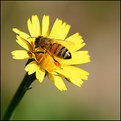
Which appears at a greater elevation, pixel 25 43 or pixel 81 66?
pixel 25 43

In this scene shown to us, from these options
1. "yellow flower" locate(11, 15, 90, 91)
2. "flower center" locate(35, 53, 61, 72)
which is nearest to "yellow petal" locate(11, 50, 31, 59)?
"yellow flower" locate(11, 15, 90, 91)

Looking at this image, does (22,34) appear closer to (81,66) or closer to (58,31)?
(58,31)

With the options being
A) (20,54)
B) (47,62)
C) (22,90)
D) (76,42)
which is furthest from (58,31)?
(22,90)

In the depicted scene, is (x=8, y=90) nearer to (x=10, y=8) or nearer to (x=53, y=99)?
(x=53, y=99)

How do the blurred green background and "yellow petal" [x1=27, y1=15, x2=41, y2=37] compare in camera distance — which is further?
the blurred green background

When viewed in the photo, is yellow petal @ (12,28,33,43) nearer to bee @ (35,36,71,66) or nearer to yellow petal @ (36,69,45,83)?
bee @ (35,36,71,66)

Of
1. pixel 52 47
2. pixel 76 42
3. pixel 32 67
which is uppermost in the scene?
pixel 76 42

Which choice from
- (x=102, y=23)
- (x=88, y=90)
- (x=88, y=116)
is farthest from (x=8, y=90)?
(x=102, y=23)
